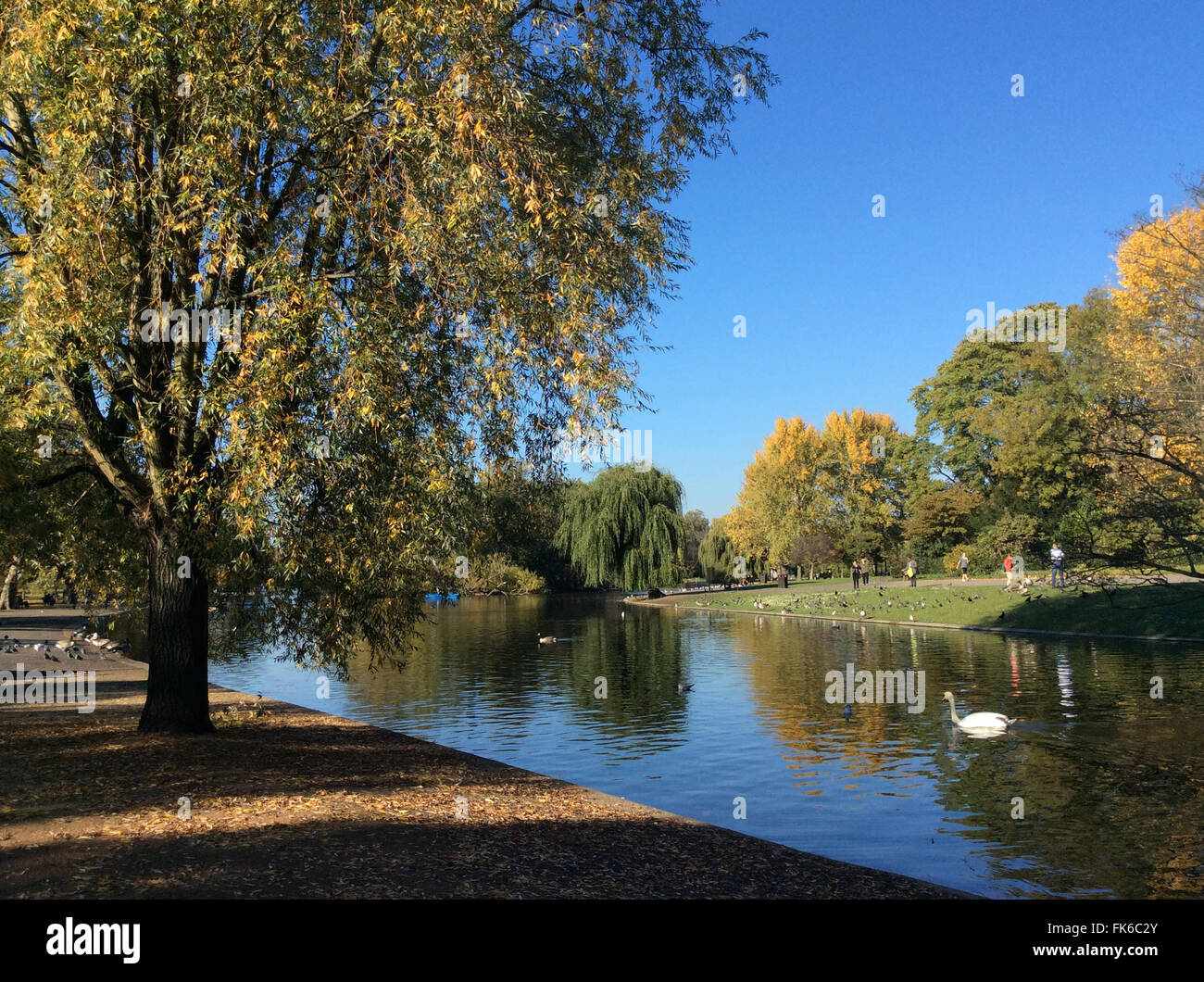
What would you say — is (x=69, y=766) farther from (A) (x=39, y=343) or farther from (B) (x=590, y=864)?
(B) (x=590, y=864)

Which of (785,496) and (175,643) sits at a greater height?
(785,496)

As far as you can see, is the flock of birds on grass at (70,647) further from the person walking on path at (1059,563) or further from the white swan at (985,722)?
the person walking on path at (1059,563)

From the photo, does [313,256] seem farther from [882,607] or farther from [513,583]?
[513,583]

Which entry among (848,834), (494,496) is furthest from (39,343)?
(848,834)

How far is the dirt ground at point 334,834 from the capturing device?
25.0ft

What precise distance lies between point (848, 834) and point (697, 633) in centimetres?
3154

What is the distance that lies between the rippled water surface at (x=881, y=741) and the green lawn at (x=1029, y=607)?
1913 mm

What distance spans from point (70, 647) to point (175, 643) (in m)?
19.9

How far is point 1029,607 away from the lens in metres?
36.8

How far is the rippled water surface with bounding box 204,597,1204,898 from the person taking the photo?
1102cm

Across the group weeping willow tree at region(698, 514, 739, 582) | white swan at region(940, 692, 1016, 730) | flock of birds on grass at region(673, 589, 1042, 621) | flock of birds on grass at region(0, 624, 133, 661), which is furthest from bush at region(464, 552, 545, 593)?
white swan at region(940, 692, 1016, 730)

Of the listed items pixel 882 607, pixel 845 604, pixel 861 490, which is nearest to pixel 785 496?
pixel 861 490

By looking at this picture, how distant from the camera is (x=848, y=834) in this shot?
11648 millimetres

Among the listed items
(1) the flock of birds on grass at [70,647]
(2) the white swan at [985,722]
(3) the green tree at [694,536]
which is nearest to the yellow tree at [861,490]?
(3) the green tree at [694,536]
